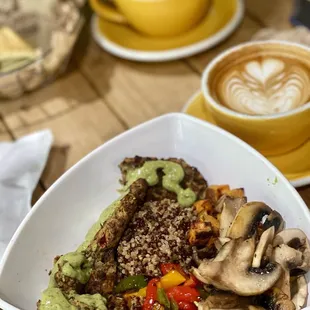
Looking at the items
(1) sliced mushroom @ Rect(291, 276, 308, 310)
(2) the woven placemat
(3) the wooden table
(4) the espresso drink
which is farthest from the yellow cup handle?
(1) sliced mushroom @ Rect(291, 276, 308, 310)

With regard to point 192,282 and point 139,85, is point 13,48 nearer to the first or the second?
point 139,85

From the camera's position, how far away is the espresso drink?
118 cm

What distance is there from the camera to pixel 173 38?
158cm

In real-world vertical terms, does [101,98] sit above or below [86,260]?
below

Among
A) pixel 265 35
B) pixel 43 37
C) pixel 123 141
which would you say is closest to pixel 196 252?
pixel 123 141

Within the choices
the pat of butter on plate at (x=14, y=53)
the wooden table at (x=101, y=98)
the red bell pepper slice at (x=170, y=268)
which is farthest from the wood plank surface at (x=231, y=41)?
the red bell pepper slice at (x=170, y=268)

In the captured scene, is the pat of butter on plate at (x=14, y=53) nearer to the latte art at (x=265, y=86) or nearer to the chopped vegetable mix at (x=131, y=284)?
the latte art at (x=265, y=86)

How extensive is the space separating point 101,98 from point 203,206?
574mm

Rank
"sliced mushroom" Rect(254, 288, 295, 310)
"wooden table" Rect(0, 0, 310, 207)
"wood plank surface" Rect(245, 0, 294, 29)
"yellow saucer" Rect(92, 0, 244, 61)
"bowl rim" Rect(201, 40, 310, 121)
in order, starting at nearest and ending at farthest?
"sliced mushroom" Rect(254, 288, 295, 310), "bowl rim" Rect(201, 40, 310, 121), "wooden table" Rect(0, 0, 310, 207), "yellow saucer" Rect(92, 0, 244, 61), "wood plank surface" Rect(245, 0, 294, 29)

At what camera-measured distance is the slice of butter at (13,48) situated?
1.55 meters

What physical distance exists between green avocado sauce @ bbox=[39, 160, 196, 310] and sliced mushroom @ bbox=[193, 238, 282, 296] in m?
0.18

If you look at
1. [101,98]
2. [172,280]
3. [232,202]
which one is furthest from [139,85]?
[172,280]

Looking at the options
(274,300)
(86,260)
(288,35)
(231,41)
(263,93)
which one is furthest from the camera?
(231,41)

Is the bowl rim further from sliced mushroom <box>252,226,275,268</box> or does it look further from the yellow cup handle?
the yellow cup handle
